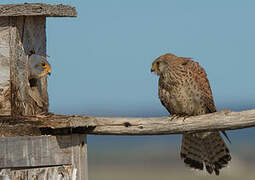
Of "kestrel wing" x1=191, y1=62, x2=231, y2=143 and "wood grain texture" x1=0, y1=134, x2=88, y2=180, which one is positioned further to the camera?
"kestrel wing" x1=191, y1=62, x2=231, y2=143

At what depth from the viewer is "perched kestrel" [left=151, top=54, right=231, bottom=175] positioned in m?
6.41

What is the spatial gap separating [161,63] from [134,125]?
6.50 feet

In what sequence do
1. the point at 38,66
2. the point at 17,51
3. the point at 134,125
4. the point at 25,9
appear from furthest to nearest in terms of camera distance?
the point at 38,66, the point at 17,51, the point at 25,9, the point at 134,125

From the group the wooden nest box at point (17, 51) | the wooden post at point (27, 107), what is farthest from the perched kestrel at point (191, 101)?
the wooden nest box at point (17, 51)

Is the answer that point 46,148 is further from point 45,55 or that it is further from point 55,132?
point 45,55

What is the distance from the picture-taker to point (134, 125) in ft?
16.8

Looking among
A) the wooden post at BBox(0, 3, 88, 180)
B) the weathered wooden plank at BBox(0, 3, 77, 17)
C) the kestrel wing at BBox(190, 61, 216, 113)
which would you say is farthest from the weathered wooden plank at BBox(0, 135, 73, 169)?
the kestrel wing at BBox(190, 61, 216, 113)

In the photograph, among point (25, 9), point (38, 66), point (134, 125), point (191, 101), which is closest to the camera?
point (134, 125)

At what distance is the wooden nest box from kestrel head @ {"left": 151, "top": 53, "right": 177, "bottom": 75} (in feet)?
5.42

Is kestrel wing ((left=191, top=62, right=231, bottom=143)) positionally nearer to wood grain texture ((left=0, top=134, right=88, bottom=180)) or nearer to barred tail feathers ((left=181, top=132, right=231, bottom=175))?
barred tail feathers ((left=181, top=132, right=231, bottom=175))

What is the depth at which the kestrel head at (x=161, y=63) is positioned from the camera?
22.6 ft

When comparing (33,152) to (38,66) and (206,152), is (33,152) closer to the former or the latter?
(38,66)

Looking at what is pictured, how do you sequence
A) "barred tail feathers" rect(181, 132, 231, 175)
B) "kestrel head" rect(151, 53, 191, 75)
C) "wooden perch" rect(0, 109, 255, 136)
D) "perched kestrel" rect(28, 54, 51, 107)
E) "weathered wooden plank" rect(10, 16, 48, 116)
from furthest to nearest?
"kestrel head" rect(151, 53, 191, 75), "barred tail feathers" rect(181, 132, 231, 175), "perched kestrel" rect(28, 54, 51, 107), "weathered wooden plank" rect(10, 16, 48, 116), "wooden perch" rect(0, 109, 255, 136)

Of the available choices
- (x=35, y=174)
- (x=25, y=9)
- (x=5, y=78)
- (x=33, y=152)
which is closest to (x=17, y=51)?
(x=5, y=78)
